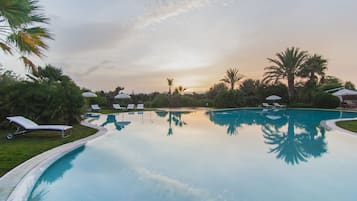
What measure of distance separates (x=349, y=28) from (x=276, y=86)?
42.6 feet

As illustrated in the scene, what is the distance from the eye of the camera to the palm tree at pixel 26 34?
14.3ft

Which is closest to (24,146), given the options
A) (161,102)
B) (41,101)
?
(41,101)

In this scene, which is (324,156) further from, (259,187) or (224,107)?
(224,107)

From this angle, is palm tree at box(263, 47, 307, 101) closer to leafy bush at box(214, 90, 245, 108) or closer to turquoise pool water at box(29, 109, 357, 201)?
leafy bush at box(214, 90, 245, 108)

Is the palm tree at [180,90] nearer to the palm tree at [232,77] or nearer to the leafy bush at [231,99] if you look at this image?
the leafy bush at [231,99]

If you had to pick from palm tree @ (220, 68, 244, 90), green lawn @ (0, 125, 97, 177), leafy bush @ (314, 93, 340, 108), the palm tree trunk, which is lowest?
A: green lawn @ (0, 125, 97, 177)

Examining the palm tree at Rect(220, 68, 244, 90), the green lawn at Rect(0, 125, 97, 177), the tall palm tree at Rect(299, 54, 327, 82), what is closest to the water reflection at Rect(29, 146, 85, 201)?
the green lawn at Rect(0, 125, 97, 177)

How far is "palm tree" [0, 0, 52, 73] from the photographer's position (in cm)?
435

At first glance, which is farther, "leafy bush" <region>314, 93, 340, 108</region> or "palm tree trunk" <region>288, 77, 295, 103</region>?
"palm tree trunk" <region>288, 77, 295, 103</region>

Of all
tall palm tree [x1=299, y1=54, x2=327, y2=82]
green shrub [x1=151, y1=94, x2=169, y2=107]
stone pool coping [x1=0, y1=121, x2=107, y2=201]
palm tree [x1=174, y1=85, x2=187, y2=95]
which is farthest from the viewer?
palm tree [x1=174, y1=85, x2=187, y2=95]

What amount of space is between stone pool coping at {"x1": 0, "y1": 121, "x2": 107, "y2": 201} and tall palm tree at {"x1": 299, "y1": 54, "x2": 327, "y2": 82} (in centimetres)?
2384

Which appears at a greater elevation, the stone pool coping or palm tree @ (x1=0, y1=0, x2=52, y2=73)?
palm tree @ (x1=0, y1=0, x2=52, y2=73)

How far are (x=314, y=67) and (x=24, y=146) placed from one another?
25.0m

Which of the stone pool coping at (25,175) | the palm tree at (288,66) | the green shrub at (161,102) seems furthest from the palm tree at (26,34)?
the palm tree at (288,66)
